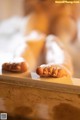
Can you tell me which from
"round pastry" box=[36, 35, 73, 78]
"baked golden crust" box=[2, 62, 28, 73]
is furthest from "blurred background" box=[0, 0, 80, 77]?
"baked golden crust" box=[2, 62, 28, 73]

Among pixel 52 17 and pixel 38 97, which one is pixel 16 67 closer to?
pixel 38 97

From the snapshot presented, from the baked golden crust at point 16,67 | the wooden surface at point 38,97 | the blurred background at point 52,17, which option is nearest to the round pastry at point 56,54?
the blurred background at point 52,17

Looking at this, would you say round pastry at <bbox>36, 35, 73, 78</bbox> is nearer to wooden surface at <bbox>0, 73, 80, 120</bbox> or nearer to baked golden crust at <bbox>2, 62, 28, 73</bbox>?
baked golden crust at <bbox>2, 62, 28, 73</bbox>

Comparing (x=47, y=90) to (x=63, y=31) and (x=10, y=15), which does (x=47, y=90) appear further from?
(x=10, y=15)

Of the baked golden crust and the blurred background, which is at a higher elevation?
the blurred background

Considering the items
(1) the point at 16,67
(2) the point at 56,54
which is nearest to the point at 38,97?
(1) the point at 16,67

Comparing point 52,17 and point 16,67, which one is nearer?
point 16,67

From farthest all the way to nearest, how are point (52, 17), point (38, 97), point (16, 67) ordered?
point (52, 17) < point (16, 67) < point (38, 97)

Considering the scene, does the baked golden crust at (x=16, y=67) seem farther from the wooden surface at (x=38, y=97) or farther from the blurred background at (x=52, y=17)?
the blurred background at (x=52, y=17)

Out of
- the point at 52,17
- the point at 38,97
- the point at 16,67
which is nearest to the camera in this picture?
the point at 38,97

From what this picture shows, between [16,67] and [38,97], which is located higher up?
[16,67]
